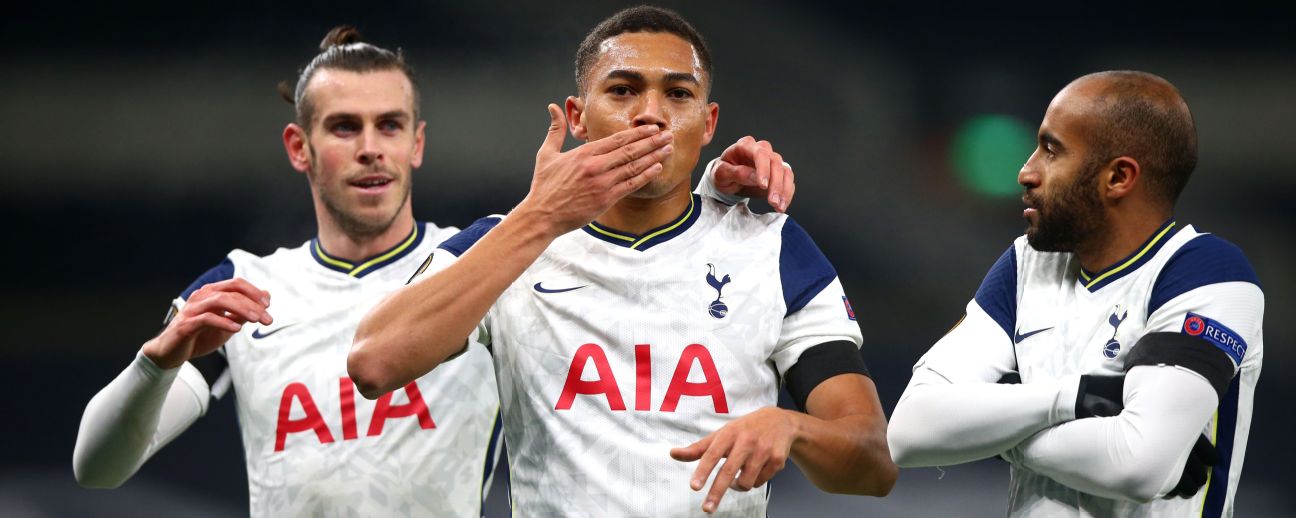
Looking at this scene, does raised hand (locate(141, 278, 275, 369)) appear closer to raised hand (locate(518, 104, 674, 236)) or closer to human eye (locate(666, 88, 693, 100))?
raised hand (locate(518, 104, 674, 236))

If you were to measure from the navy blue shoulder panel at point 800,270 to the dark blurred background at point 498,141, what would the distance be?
2.55m

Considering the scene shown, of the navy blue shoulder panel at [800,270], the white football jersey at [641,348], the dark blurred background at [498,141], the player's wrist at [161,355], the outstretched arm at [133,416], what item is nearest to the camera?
the white football jersey at [641,348]

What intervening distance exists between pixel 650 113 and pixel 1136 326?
0.99 metres

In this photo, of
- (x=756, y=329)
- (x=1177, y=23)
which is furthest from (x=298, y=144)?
(x=1177, y=23)

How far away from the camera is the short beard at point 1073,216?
242 centimetres

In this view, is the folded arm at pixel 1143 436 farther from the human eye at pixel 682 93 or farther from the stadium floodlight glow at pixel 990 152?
the stadium floodlight glow at pixel 990 152

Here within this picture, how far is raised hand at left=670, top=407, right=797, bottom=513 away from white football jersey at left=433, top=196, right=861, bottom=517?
1.13 feet

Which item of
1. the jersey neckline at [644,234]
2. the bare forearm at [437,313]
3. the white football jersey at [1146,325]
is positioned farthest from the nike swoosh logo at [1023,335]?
the bare forearm at [437,313]

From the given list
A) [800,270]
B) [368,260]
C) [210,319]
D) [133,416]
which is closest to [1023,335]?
[800,270]

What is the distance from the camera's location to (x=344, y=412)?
3.29 meters

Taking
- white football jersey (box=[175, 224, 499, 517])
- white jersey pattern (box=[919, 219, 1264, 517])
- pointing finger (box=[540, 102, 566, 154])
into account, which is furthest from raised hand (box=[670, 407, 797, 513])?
white football jersey (box=[175, 224, 499, 517])

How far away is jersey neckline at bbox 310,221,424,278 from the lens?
354cm

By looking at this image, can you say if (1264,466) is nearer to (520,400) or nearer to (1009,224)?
(1009,224)

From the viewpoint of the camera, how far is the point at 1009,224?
5355 mm
